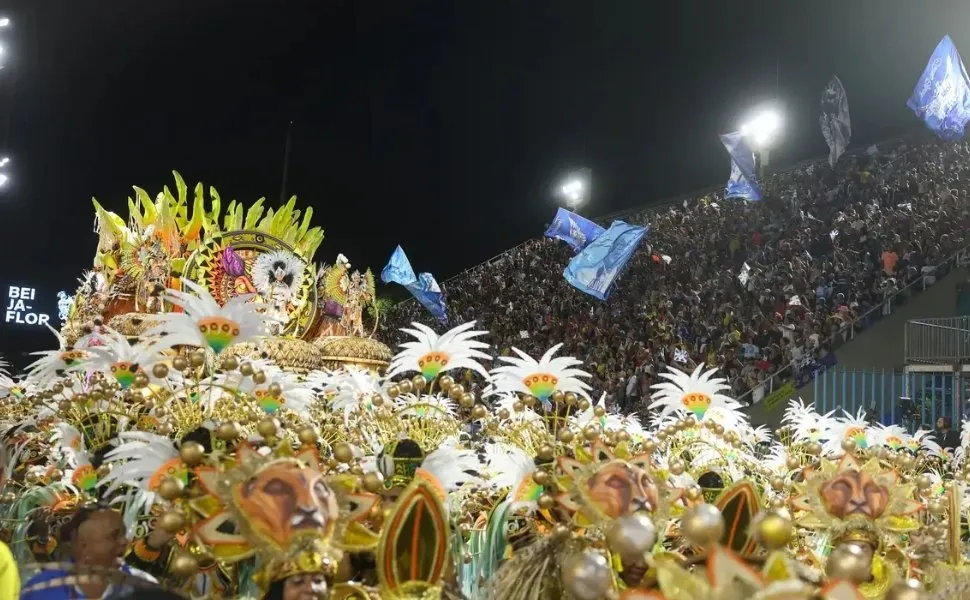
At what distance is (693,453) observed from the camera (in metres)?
4.66

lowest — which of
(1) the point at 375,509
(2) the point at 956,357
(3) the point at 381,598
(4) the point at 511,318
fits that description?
(3) the point at 381,598

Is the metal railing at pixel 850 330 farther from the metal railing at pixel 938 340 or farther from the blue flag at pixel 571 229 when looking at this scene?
the blue flag at pixel 571 229

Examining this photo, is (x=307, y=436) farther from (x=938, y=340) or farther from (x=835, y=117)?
(x=835, y=117)

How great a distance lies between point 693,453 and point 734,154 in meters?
8.42

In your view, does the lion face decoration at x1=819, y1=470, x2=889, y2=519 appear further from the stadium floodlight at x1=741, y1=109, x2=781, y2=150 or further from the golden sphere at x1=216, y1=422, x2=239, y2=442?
the stadium floodlight at x1=741, y1=109, x2=781, y2=150

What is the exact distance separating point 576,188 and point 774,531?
18410 millimetres

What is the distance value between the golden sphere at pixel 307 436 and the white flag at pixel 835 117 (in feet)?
35.4

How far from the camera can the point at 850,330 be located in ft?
34.4

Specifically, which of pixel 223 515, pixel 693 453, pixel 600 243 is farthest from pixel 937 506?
pixel 600 243

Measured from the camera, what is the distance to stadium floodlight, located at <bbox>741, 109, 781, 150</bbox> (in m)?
12.3

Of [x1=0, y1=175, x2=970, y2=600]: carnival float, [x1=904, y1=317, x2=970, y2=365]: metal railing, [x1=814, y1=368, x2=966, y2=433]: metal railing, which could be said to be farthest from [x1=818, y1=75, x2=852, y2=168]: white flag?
[x1=0, y1=175, x2=970, y2=600]: carnival float

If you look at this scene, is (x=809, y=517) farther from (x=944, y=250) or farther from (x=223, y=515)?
(x=944, y=250)

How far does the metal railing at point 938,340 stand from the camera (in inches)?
372

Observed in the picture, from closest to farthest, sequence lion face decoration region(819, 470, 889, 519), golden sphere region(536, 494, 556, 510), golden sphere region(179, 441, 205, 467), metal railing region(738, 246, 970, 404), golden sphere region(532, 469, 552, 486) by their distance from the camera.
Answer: golden sphere region(179, 441, 205, 467) < lion face decoration region(819, 470, 889, 519) < golden sphere region(536, 494, 556, 510) < golden sphere region(532, 469, 552, 486) < metal railing region(738, 246, 970, 404)
